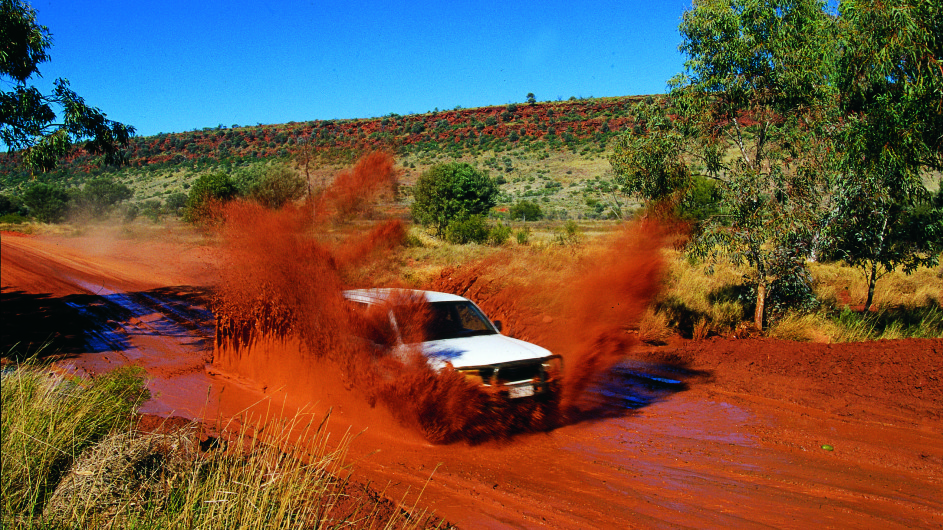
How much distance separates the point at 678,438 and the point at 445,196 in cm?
2050

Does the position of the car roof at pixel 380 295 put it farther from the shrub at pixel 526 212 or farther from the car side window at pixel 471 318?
the shrub at pixel 526 212

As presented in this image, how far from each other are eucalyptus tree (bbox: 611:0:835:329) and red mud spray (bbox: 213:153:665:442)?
2.79 metres

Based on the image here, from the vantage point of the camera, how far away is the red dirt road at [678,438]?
480cm

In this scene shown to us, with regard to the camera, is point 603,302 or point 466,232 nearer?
point 603,302

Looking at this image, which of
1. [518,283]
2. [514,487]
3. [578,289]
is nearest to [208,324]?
[518,283]

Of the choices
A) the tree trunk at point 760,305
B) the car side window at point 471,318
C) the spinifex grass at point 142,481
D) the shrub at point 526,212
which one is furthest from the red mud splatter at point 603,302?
the shrub at point 526,212

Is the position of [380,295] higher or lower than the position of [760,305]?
higher

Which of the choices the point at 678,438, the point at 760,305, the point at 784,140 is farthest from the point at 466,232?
the point at 678,438

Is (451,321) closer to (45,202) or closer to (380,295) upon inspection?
(380,295)

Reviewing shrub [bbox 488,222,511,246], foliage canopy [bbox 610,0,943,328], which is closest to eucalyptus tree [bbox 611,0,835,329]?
foliage canopy [bbox 610,0,943,328]

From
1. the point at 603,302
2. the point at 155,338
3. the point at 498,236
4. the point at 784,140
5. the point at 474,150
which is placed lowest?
the point at 155,338

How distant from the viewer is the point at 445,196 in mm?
26234

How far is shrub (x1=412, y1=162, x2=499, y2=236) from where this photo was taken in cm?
2335

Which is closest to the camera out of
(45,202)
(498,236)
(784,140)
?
(784,140)
